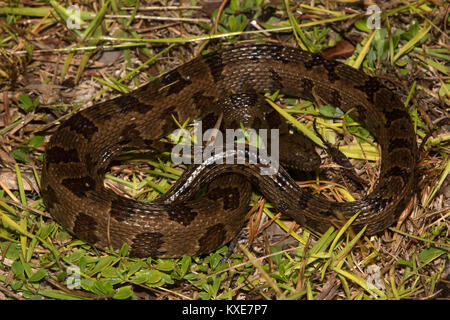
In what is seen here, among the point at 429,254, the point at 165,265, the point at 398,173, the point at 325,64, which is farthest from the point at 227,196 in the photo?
the point at 325,64

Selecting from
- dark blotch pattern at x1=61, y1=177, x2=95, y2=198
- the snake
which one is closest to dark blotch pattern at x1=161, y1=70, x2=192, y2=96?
the snake

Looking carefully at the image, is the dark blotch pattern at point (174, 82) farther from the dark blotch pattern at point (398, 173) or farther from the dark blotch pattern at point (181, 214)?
the dark blotch pattern at point (398, 173)

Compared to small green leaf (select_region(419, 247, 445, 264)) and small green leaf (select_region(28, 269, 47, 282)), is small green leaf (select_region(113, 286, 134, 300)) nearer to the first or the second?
small green leaf (select_region(28, 269, 47, 282))

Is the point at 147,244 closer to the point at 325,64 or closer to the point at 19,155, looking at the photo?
the point at 19,155

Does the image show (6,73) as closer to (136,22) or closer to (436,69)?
(136,22)

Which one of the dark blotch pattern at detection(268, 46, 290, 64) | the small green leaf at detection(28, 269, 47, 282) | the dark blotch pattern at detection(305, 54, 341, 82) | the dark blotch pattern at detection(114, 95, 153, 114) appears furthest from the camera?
the dark blotch pattern at detection(268, 46, 290, 64)

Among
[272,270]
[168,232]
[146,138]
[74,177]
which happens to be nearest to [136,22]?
[146,138]
